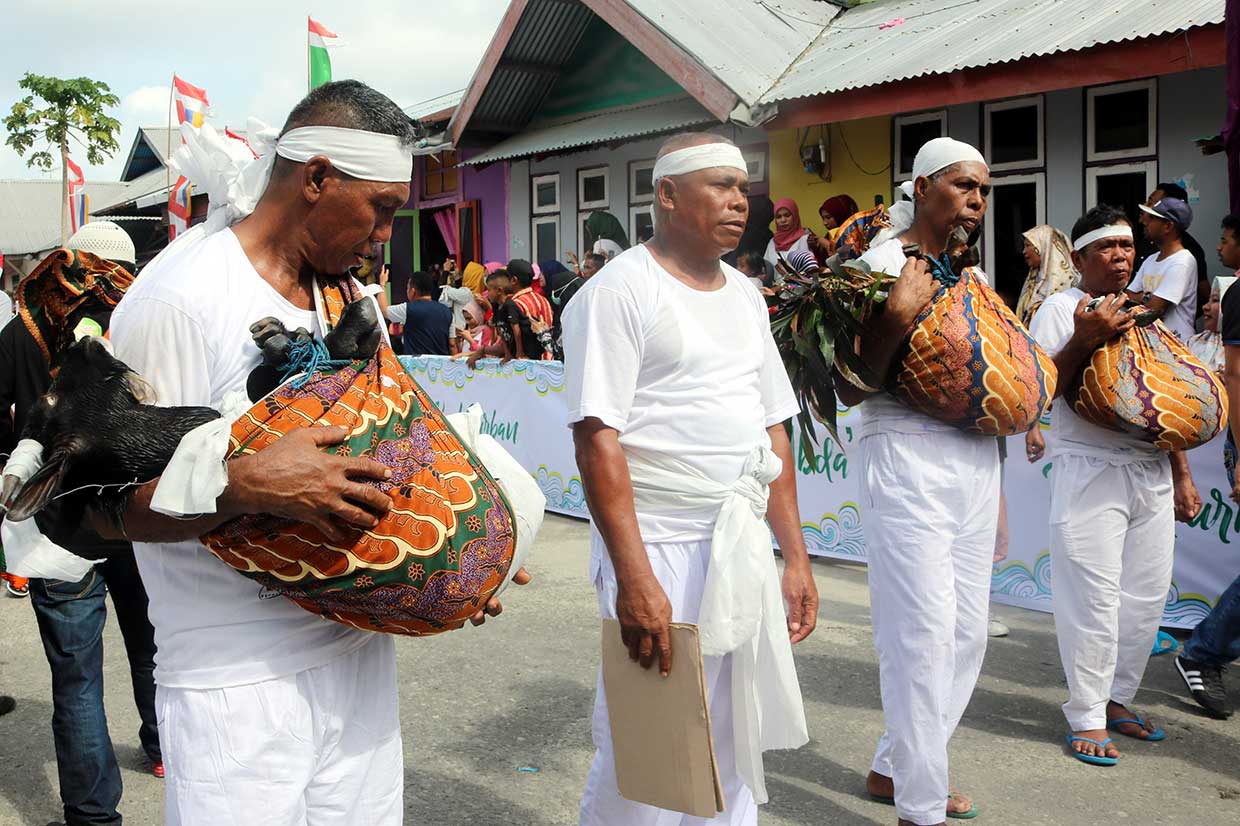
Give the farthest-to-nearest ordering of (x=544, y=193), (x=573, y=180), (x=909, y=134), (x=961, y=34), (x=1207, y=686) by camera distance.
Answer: (x=544, y=193), (x=573, y=180), (x=909, y=134), (x=961, y=34), (x=1207, y=686)

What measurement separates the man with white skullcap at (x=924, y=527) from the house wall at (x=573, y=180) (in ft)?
29.7

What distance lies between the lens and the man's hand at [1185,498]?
5.25 metres

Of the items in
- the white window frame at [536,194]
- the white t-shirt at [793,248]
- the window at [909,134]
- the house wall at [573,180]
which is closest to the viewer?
the white t-shirt at [793,248]

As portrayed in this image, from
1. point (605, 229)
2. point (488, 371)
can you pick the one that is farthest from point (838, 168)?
point (488, 371)

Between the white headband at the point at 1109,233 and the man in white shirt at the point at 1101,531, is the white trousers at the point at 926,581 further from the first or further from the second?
the white headband at the point at 1109,233

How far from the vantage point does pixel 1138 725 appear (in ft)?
16.3

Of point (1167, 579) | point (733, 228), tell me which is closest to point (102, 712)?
point (733, 228)

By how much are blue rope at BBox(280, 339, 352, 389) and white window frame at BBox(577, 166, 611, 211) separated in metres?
13.4

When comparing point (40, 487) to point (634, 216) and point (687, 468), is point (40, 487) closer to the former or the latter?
point (687, 468)

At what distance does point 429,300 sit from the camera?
41.8 feet

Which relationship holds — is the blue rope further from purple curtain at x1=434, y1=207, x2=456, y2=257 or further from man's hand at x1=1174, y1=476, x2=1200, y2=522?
purple curtain at x1=434, y1=207, x2=456, y2=257

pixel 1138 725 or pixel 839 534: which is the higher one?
pixel 839 534

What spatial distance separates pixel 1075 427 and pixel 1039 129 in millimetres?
6493

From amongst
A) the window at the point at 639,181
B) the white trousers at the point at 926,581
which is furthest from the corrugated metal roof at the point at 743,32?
the white trousers at the point at 926,581
